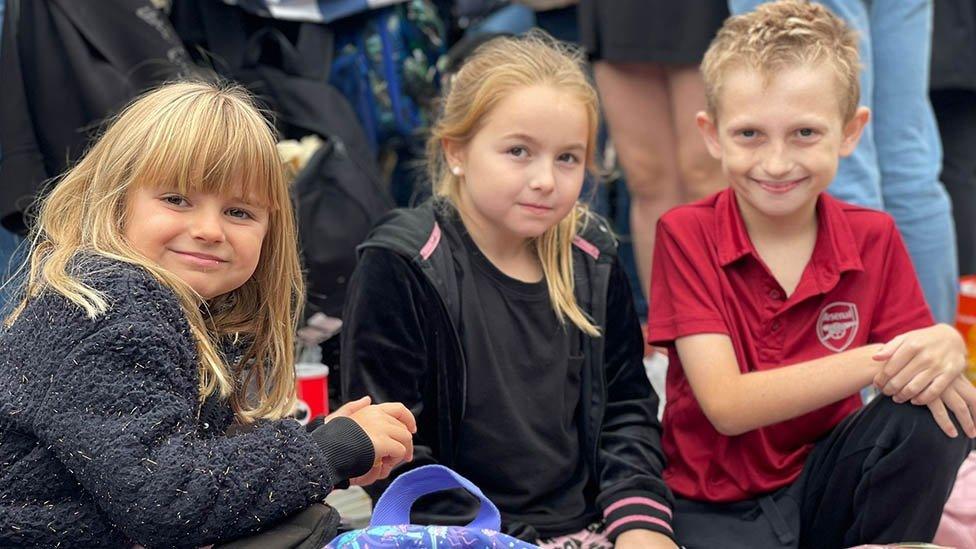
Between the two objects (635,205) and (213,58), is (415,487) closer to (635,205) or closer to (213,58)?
(635,205)

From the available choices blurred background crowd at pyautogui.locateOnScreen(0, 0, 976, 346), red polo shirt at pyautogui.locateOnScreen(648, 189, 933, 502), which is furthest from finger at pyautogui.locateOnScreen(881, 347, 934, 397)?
blurred background crowd at pyautogui.locateOnScreen(0, 0, 976, 346)

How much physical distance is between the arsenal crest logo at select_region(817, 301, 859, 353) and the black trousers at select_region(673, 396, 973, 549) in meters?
0.16

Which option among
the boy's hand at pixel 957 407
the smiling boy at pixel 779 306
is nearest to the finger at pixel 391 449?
the smiling boy at pixel 779 306

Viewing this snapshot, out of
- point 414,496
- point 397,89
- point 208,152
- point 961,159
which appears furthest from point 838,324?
point 397,89

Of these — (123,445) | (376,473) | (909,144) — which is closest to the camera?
(123,445)

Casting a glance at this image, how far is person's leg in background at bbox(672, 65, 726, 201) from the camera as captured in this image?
2889mm

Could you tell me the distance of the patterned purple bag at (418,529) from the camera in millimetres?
1569

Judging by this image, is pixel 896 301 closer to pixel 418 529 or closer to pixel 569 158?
pixel 569 158

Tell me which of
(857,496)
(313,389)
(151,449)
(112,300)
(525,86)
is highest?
(525,86)

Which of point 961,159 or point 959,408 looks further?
point 961,159

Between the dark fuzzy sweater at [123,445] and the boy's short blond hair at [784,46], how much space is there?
1.08 meters

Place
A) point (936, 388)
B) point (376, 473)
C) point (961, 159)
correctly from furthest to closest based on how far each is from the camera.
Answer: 1. point (961, 159)
2. point (936, 388)
3. point (376, 473)

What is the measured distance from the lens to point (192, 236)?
5.30 feet

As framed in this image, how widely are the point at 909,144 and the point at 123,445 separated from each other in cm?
214
